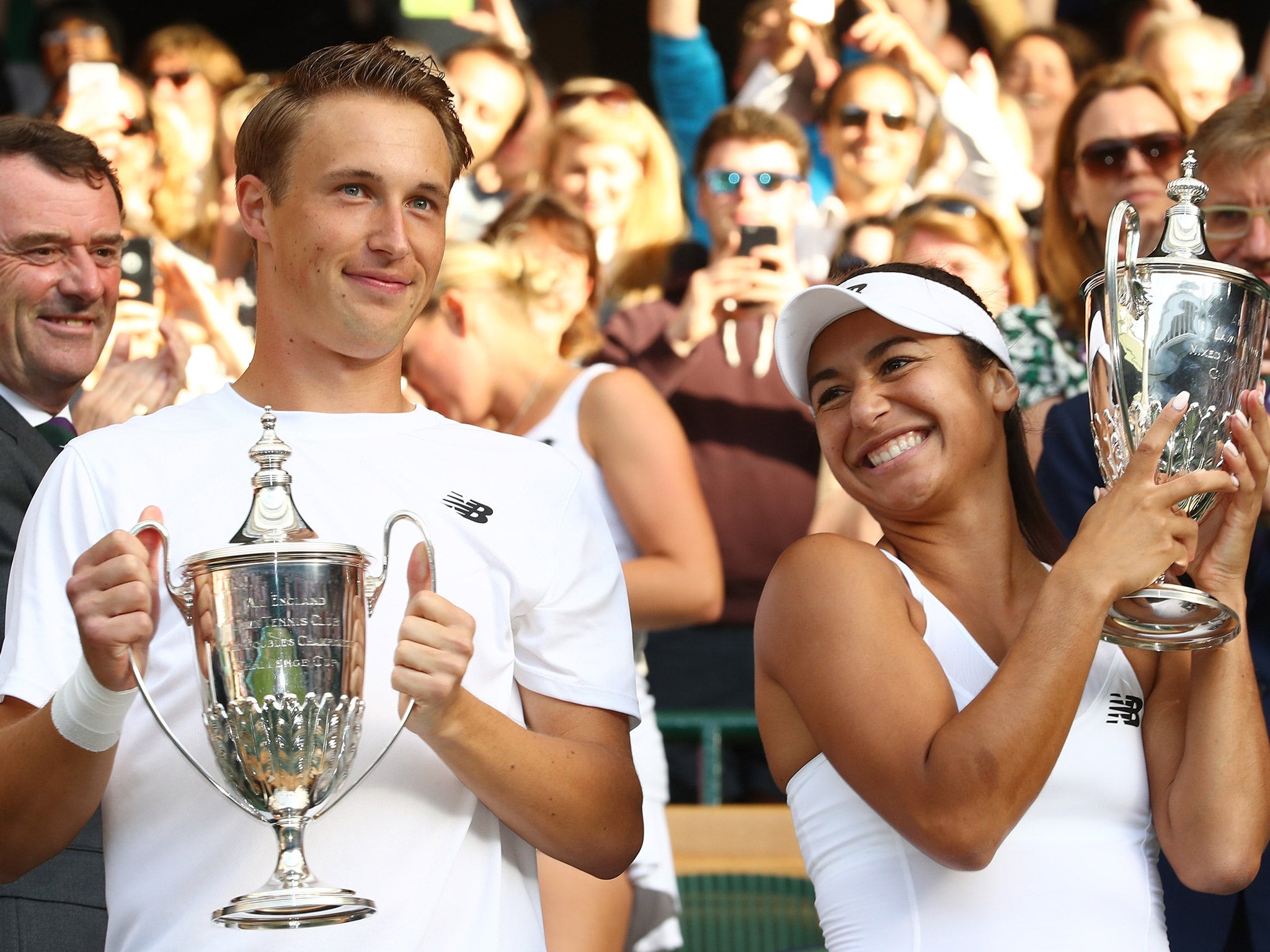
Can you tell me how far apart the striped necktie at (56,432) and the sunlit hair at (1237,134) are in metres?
2.03

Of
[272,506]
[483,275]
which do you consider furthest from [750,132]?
[272,506]

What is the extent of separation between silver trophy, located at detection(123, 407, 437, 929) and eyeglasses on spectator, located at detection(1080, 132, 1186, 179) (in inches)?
96.9

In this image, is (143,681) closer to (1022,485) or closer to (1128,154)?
(1022,485)

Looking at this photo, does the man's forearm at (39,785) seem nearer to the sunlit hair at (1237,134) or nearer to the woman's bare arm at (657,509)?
the woman's bare arm at (657,509)

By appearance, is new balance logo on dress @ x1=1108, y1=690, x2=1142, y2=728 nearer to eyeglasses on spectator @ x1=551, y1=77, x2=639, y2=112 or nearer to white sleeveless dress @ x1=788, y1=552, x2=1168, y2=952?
white sleeveless dress @ x1=788, y1=552, x2=1168, y2=952

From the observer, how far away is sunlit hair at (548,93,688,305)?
468 centimetres

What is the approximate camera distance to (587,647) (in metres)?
1.99

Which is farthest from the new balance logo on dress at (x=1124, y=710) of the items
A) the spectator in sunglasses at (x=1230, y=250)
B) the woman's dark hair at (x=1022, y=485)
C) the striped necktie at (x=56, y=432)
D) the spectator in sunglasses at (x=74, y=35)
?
the spectator in sunglasses at (x=74, y=35)

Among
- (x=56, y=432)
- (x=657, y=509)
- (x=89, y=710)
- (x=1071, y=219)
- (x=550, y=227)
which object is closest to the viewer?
(x=89, y=710)

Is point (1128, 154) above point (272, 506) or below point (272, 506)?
above

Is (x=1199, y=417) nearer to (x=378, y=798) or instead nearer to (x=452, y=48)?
(x=378, y=798)

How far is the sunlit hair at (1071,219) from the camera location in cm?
353

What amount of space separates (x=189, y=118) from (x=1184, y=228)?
3.69m

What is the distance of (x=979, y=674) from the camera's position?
6.60 ft
